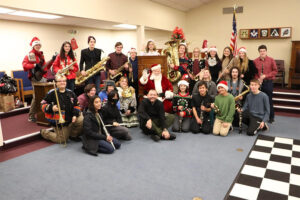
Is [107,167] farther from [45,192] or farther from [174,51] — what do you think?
[174,51]

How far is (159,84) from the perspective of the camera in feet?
15.5

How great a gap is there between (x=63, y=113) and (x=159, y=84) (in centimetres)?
190

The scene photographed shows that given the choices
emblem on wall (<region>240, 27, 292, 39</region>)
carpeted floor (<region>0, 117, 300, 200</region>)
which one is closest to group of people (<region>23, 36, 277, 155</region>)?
carpeted floor (<region>0, 117, 300, 200</region>)

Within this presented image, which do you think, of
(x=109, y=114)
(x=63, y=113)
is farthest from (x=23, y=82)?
(x=109, y=114)

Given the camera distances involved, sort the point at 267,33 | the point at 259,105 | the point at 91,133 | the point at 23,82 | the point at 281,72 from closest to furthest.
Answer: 1. the point at 91,133
2. the point at 259,105
3. the point at 23,82
4. the point at 281,72
5. the point at 267,33

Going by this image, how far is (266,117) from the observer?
13.5 feet

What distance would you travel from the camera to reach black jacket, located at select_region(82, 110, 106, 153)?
3.41m

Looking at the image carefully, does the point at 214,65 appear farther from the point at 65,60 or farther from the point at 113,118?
the point at 65,60

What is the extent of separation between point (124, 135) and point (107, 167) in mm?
922

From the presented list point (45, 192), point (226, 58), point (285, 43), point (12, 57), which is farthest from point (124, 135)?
point (285, 43)

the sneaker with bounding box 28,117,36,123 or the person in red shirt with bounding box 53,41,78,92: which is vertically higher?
the person in red shirt with bounding box 53,41,78,92

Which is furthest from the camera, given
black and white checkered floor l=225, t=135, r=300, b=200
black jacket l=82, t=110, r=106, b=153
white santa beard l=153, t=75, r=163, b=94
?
white santa beard l=153, t=75, r=163, b=94

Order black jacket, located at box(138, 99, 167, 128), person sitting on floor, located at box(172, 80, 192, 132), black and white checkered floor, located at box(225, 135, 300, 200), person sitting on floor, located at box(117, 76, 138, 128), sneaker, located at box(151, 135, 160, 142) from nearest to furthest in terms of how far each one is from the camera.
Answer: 1. black and white checkered floor, located at box(225, 135, 300, 200)
2. sneaker, located at box(151, 135, 160, 142)
3. black jacket, located at box(138, 99, 167, 128)
4. person sitting on floor, located at box(172, 80, 192, 132)
5. person sitting on floor, located at box(117, 76, 138, 128)

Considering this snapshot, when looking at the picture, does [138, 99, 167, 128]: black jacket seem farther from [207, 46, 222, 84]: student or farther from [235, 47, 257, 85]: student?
[235, 47, 257, 85]: student
